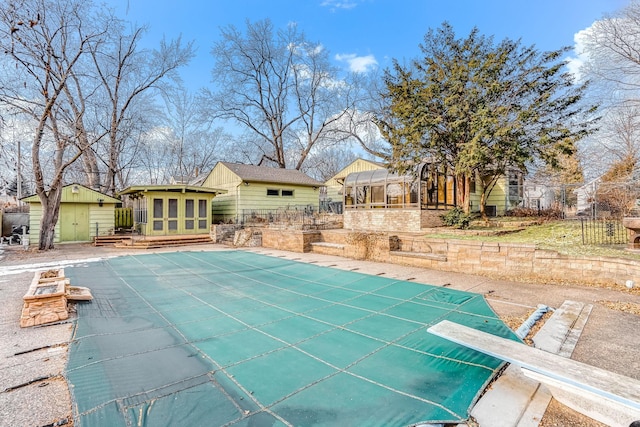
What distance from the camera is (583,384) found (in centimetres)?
219

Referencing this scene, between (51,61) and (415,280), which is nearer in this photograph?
(415,280)

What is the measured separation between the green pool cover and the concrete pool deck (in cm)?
19

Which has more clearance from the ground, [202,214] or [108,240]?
[202,214]

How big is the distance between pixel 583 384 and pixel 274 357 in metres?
2.63

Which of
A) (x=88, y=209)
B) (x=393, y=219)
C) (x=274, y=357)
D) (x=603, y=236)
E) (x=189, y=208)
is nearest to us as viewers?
(x=274, y=357)

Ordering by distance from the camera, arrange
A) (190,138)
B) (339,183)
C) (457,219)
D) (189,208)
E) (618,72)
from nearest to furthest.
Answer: (618,72) → (457,219) → (189,208) → (339,183) → (190,138)

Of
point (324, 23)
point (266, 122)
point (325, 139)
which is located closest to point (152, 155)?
point (266, 122)

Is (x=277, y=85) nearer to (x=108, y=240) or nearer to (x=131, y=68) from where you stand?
(x=131, y=68)

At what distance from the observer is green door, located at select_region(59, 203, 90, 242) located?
14875mm

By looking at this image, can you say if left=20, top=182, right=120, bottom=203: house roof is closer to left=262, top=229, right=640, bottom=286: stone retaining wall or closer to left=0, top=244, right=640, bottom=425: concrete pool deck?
left=0, top=244, right=640, bottom=425: concrete pool deck

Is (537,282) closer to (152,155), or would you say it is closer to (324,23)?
(324,23)

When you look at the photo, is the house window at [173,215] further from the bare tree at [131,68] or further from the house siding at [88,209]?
the bare tree at [131,68]

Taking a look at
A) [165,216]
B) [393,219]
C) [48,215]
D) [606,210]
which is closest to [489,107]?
[393,219]

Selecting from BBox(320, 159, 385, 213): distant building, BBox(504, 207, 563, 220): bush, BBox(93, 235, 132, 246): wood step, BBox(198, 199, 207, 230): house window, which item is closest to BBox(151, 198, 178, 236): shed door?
BBox(198, 199, 207, 230): house window
